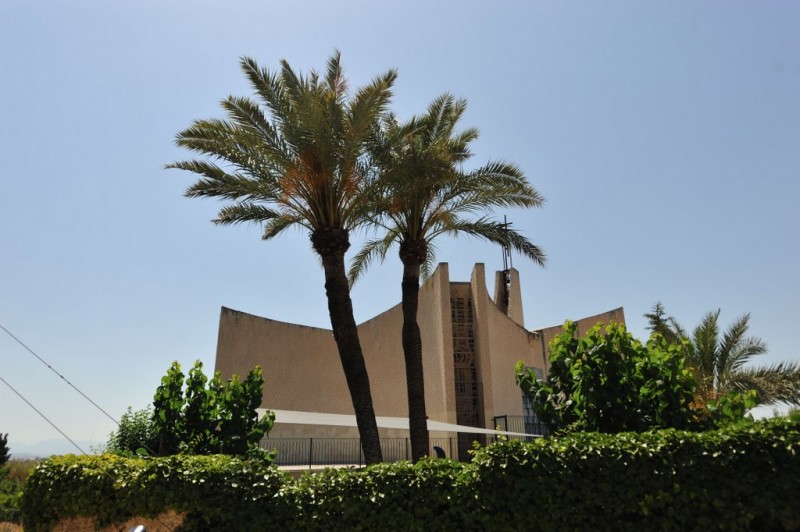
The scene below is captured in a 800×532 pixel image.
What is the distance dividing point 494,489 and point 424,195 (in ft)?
A: 25.1

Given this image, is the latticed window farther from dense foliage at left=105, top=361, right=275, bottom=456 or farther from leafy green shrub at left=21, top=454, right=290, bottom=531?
leafy green shrub at left=21, top=454, right=290, bottom=531

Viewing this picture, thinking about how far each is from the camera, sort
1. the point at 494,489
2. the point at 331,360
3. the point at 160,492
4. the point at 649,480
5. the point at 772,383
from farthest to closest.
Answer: the point at 331,360, the point at 772,383, the point at 160,492, the point at 494,489, the point at 649,480

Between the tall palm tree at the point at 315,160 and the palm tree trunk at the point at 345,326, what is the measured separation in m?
0.02

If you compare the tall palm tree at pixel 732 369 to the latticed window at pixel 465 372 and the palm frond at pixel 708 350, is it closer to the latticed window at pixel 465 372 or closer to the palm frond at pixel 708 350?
the palm frond at pixel 708 350

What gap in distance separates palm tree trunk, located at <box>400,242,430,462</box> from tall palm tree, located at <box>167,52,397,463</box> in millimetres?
1530

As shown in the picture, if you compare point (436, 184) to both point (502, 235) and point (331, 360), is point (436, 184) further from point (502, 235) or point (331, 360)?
point (331, 360)

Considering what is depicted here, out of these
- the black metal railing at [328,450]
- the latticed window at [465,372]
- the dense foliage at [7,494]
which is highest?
the latticed window at [465,372]

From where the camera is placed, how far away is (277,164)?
36.9ft

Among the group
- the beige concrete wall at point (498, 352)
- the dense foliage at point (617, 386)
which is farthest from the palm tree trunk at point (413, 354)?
the beige concrete wall at point (498, 352)

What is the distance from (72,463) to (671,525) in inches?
331

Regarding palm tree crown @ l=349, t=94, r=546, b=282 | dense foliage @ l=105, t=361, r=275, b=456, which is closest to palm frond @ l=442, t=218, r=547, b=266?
palm tree crown @ l=349, t=94, r=546, b=282

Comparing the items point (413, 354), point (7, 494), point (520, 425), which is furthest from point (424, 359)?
point (7, 494)

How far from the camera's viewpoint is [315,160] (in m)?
11.1

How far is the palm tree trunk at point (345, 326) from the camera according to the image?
1123 centimetres
